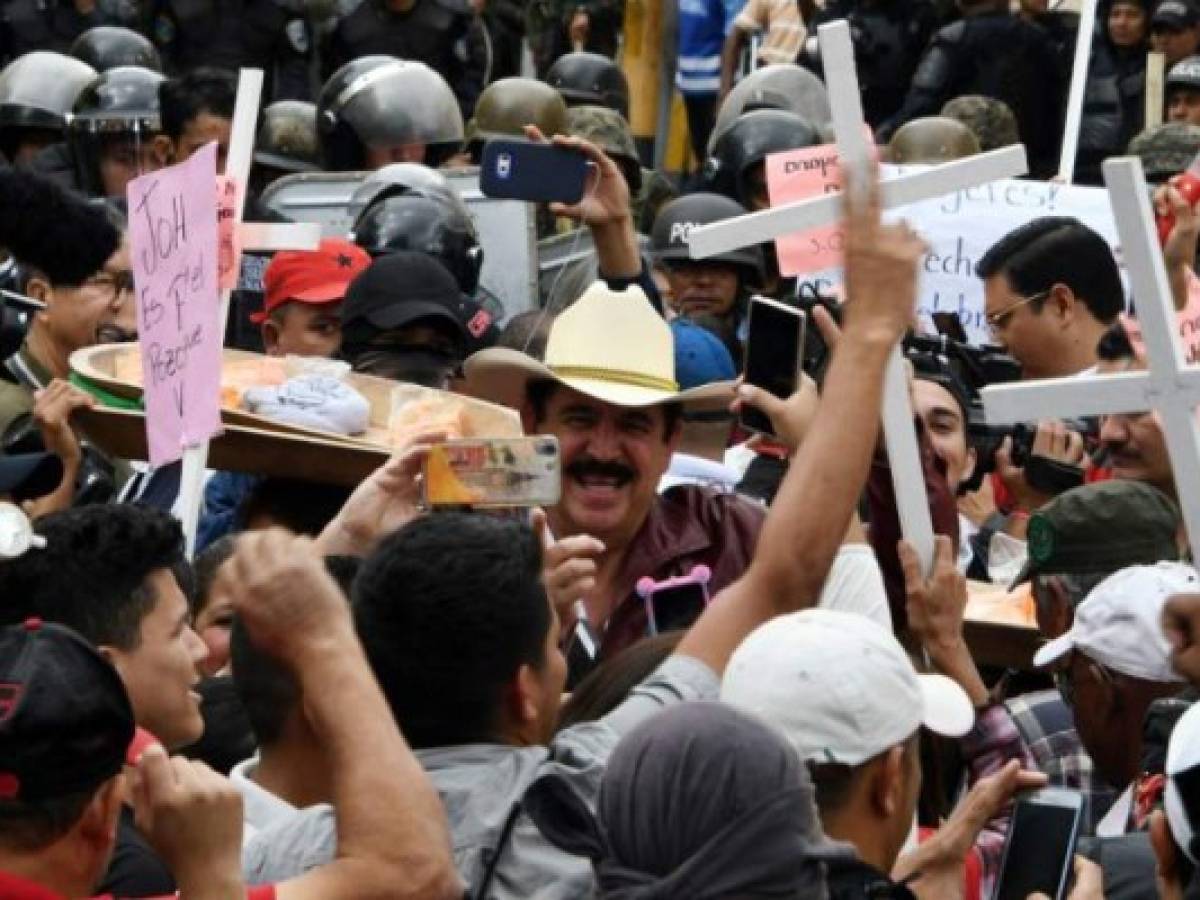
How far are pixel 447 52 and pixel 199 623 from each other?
10284 mm

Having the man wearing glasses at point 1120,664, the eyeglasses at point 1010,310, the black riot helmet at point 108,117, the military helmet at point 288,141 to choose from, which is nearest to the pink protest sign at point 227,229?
the man wearing glasses at point 1120,664

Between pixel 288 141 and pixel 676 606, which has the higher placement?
pixel 288 141

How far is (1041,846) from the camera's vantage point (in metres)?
4.75

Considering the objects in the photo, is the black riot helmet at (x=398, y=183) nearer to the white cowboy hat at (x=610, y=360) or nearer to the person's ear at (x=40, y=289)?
the person's ear at (x=40, y=289)

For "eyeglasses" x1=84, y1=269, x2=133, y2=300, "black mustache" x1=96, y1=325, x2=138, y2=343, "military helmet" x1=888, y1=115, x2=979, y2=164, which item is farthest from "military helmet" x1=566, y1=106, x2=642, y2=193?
"eyeglasses" x1=84, y1=269, x2=133, y2=300

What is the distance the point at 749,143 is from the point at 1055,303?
4.03 metres

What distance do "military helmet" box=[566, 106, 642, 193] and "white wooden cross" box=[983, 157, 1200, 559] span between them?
717cm

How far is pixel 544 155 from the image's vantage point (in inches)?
324

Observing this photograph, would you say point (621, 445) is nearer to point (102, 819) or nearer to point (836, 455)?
point (836, 455)

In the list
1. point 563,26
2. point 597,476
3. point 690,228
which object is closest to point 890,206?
point 597,476

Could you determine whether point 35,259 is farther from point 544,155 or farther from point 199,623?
point 199,623

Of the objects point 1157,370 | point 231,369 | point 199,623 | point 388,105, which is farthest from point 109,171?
point 1157,370

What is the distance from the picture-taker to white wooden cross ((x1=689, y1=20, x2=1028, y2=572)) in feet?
18.8

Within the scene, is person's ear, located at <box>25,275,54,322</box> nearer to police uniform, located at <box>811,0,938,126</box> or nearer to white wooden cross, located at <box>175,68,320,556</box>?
white wooden cross, located at <box>175,68,320,556</box>
